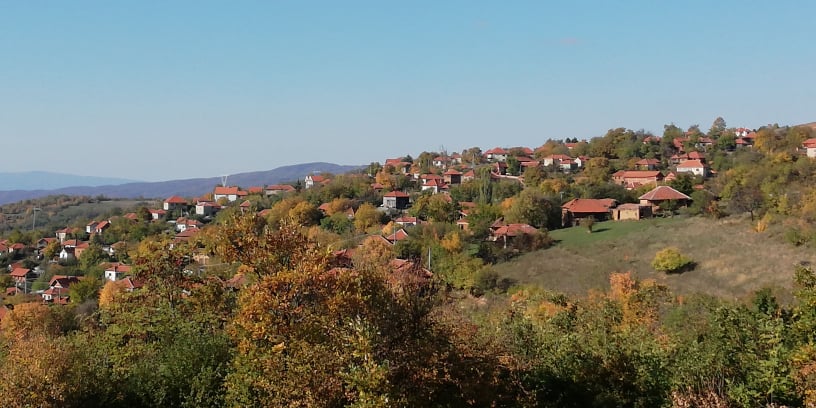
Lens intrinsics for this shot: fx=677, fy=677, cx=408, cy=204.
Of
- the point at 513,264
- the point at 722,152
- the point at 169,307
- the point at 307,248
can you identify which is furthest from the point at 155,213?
the point at 307,248

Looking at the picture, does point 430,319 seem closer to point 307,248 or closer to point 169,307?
point 307,248

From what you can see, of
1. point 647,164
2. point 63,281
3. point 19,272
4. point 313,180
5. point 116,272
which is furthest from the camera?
point 313,180

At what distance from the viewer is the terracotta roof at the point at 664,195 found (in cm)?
5268

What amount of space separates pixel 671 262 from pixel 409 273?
2496cm

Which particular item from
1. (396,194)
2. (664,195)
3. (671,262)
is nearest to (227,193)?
(396,194)

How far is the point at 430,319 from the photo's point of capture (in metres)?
9.65

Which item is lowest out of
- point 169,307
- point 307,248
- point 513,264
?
point 513,264

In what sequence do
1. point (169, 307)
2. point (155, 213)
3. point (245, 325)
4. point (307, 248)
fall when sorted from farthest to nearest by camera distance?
point (155, 213) → point (169, 307) → point (307, 248) → point (245, 325)

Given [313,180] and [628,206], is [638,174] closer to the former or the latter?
[628,206]

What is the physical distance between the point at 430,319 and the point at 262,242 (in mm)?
3235

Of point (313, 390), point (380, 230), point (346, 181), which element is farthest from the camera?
point (346, 181)

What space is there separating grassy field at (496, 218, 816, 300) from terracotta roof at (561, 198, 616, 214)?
14.4 ft

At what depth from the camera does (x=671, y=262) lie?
35.3m

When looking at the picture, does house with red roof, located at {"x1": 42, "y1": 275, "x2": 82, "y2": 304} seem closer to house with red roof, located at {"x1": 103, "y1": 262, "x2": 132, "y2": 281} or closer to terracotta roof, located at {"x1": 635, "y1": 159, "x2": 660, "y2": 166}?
house with red roof, located at {"x1": 103, "y1": 262, "x2": 132, "y2": 281}
